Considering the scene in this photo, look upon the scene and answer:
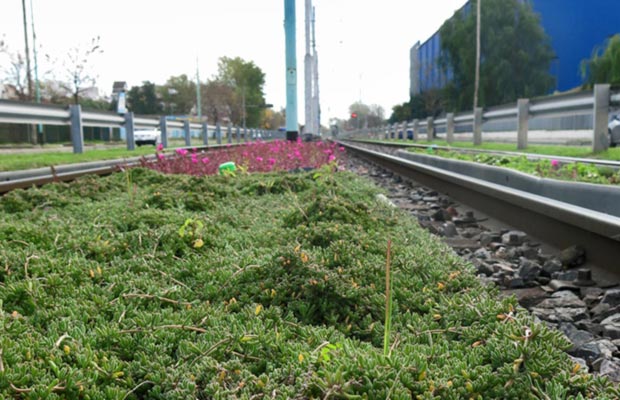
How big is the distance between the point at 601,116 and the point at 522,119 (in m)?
3.70

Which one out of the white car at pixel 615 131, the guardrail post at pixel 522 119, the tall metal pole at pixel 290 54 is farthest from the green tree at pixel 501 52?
the white car at pixel 615 131

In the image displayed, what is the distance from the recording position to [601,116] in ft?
31.3

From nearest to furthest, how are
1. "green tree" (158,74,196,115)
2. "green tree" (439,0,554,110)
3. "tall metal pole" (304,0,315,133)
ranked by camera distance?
1. "tall metal pole" (304,0,315,133)
2. "green tree" (439,0,554,110)
3. "green tree" (158,74,196,115)

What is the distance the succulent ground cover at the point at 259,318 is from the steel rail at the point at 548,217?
882 mm

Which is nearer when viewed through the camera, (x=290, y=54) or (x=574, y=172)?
(x=574, y=172)

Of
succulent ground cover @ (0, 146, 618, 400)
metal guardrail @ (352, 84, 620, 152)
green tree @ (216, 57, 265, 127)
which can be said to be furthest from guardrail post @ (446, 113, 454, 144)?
green tree @ (216, 57, 265, 127)

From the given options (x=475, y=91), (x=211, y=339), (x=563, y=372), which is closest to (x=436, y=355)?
(x=563, y=372)

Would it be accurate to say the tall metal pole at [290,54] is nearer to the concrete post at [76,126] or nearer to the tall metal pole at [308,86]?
the concrete post at [76,126]

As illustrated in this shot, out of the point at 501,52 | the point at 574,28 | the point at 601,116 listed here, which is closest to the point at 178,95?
the point at 501,52

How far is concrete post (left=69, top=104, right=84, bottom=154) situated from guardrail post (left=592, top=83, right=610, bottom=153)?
9.67 metres

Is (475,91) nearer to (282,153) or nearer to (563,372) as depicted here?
(282,153)

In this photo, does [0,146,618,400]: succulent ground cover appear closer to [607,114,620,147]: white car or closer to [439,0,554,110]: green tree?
[607,114,620,147]: white car

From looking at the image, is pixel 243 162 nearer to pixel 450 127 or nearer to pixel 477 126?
pixel 477 126

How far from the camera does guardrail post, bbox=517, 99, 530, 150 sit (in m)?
13.1
